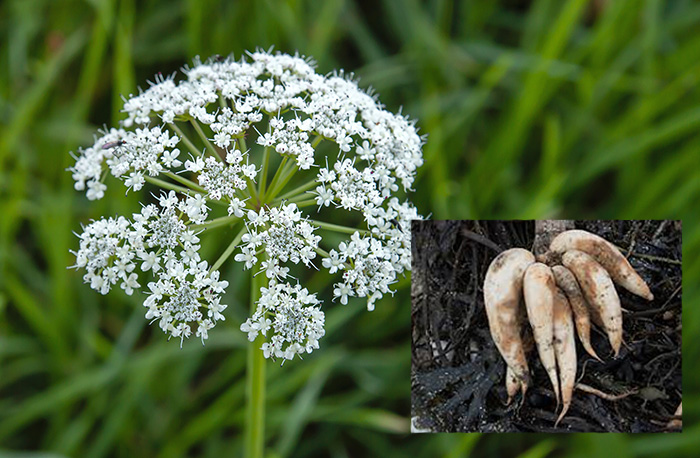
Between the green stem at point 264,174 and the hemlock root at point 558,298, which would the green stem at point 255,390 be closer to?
the green stem at point 264,174

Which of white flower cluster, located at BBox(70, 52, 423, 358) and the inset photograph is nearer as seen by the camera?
white flower cluster, located at BBox(70, 52, 423, 358)

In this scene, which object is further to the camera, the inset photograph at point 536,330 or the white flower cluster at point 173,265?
the inset photograph at point 536,330

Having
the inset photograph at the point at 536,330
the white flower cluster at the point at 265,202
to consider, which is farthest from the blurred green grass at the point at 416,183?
the white flower cluster at the point at 265,202

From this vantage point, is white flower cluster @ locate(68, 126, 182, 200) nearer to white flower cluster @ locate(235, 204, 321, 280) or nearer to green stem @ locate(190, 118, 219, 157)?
green stem @ locate(190, 118, 219, 157)

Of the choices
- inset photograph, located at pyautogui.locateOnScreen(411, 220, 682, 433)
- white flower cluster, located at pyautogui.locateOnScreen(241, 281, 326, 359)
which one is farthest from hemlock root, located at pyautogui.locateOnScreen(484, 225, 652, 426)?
white flower cluster, located at pyautogui.locateOnScreen(241, 281, 326, 359)

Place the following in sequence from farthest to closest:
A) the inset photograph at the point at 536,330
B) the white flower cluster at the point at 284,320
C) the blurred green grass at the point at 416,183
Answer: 1. the blurred green grass at the point at 416,183
2. the inset photograph at the point at 536,330
3. the white flower cluster at the point at 284,320

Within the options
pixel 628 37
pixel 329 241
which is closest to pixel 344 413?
pixel 329 241

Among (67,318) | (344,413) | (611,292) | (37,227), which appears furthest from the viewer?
(37,227)

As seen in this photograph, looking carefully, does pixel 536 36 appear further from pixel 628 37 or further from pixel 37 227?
pixel 37 227
